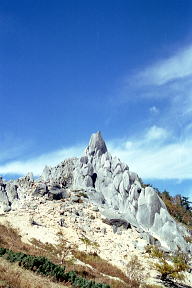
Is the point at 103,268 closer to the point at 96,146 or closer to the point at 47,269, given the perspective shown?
the point at 47,269

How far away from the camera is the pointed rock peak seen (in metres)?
86.9

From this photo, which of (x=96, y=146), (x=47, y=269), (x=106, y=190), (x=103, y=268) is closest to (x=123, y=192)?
(x=106, y=190)

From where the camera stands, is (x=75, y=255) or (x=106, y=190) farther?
(x=106, y=190)

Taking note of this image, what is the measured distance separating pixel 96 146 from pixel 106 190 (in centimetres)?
1706

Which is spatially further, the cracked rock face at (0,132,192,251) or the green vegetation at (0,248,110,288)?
the cracked rock face at (0,132,192,251)

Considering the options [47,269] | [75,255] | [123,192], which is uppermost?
[123,192]

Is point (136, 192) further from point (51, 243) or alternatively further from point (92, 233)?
point (51, 243)

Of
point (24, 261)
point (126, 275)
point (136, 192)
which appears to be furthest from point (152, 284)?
point (136, 192)

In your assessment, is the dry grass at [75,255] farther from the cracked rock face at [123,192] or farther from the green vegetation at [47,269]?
the cracked rock face at [123,192]

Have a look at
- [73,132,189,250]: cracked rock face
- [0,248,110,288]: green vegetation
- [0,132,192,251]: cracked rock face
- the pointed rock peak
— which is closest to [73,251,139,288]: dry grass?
[0,248,110,288]: green vegetation

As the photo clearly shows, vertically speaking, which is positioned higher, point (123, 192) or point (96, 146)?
point (96, 146)

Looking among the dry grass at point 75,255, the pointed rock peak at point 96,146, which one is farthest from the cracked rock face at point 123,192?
the dry grass at point 75,255

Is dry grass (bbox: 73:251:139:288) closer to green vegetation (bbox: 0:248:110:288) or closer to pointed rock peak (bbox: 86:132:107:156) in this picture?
green vegetation (bbox: 0:248:110:288)

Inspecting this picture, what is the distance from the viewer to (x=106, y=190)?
75.4m
